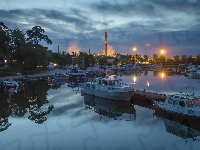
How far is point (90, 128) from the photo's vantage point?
2125cm

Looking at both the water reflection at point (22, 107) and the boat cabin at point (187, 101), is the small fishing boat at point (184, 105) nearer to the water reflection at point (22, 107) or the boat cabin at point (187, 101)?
the boat cabin at point (187, 101)

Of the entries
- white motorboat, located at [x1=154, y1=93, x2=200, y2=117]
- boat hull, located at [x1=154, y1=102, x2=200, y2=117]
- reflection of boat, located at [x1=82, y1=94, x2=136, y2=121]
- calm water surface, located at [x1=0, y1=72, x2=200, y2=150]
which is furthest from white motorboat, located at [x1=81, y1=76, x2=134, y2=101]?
white motorboat, located at [x1=154, y1=93, x2=200, y2=117]

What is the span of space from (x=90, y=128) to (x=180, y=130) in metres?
7.73

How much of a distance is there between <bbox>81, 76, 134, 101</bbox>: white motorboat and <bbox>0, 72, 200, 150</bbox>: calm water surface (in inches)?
40.1

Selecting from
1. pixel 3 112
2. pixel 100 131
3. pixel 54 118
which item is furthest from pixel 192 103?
pixel 3 112

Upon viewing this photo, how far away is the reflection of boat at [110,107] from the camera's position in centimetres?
2681

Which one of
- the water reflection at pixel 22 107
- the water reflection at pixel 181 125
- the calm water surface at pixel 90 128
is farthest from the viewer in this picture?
the water reflection at pixel 22 107

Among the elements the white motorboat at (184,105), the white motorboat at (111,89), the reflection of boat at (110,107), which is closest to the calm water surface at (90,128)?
the reflection of boat at (110,107)

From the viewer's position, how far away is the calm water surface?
17266 millimetres

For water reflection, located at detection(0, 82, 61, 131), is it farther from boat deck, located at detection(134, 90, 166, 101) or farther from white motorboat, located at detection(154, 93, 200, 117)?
white motorboat, located at detection(154, 93, 200, 117)

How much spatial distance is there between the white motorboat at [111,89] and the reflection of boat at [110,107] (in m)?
0.69

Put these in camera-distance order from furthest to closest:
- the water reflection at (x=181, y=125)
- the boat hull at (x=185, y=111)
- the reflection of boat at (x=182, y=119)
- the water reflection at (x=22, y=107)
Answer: the water reflection at (x=22, y=107) → the reflection of boat at (x=182, y=119) → the boat hull at (x=185, y=111) → the water reflection at (x=181, y=125)

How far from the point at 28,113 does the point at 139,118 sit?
12325 millimetres

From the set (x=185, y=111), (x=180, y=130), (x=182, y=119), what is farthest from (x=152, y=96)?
(x=180, y=130)
